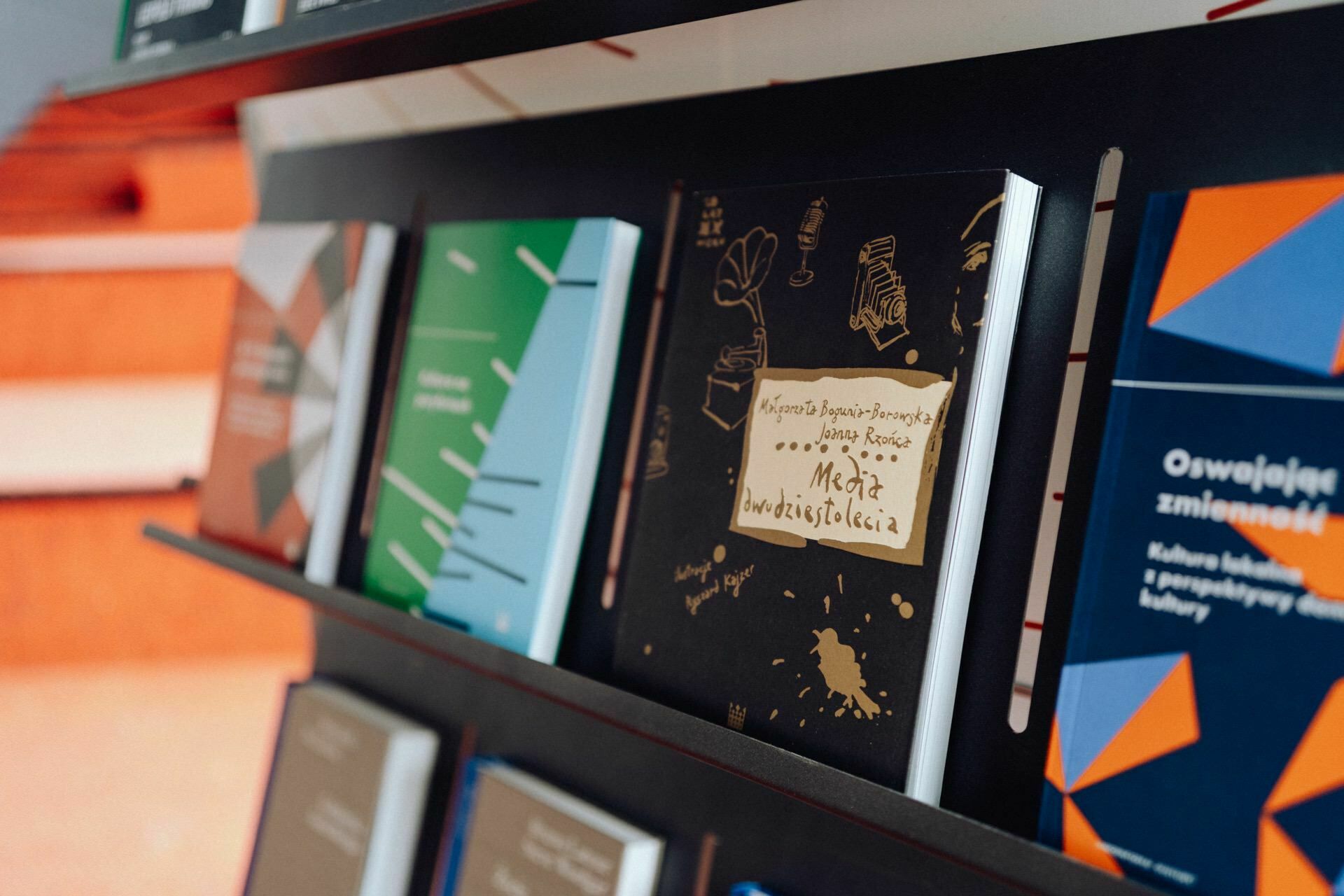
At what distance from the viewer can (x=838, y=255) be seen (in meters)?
0.79

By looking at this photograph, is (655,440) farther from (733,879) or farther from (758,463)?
(733,879)

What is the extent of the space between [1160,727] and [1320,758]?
0.26 ft

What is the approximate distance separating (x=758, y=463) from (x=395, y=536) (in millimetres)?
528

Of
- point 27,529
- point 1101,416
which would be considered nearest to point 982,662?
point 1101,416

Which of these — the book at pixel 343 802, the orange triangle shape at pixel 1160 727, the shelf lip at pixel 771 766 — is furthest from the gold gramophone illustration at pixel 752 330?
the book at pixel 343 802

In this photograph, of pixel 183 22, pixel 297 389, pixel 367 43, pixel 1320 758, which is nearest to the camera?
pixel 1320 758

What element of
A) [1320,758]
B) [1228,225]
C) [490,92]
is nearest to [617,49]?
[490,92]

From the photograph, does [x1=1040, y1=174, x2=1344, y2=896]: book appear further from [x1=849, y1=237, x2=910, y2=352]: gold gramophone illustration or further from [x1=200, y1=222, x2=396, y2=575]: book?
[x1=200, y1=222, x2=396, y2=575]: book

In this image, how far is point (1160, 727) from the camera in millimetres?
590

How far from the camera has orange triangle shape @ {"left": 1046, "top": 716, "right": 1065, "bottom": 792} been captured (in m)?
0.63

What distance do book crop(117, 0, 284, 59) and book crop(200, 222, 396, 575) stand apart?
25 cm

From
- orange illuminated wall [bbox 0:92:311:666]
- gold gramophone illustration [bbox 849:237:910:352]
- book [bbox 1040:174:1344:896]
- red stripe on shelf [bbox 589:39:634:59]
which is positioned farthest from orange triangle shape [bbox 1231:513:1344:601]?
orange illuminated wall [bbox 0:92:311:666]

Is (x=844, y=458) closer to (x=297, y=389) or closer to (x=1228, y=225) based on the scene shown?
(x=1228, y=225)

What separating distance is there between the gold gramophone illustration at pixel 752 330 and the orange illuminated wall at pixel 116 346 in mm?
2269
